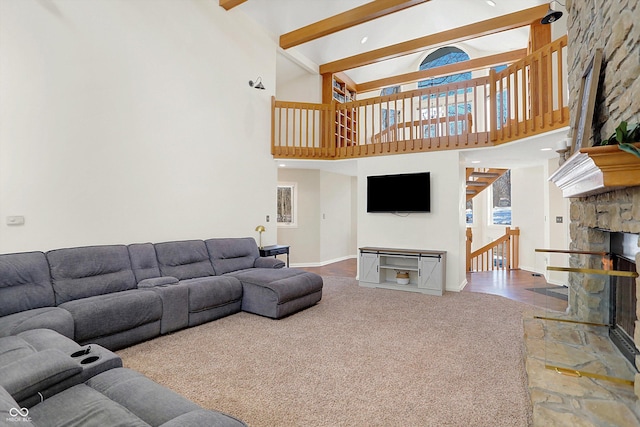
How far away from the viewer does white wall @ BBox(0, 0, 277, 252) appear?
10.2 ft

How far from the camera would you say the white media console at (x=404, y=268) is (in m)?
4.93

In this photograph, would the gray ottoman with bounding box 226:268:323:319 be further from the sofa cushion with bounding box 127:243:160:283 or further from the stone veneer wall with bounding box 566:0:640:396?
the stone veneer wall with bounding box 566:0:640:396

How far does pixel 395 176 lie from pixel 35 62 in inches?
190

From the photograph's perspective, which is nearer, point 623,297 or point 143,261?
point 623,297

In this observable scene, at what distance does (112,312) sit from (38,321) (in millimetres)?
503

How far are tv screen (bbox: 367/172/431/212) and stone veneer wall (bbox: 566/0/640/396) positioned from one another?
2359 millimetres

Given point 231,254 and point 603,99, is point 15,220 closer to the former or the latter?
point 231,254

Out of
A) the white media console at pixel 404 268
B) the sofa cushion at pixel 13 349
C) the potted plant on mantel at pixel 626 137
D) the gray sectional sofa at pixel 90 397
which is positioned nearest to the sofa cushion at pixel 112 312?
the sofa cushion at pixel 13 349

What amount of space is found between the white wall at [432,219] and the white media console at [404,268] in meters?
0.20

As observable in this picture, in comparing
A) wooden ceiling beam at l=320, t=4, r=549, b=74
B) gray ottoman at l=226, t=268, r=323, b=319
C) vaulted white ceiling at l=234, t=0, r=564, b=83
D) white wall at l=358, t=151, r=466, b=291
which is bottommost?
gray ottoman at l=226, t=268, r=323, b=319

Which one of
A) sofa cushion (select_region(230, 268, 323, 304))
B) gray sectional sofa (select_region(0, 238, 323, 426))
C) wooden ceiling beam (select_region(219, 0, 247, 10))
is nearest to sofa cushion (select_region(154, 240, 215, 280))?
Result: gray sectional sofa (select_region(0, 238, 323, 426))

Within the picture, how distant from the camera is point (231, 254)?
464cm

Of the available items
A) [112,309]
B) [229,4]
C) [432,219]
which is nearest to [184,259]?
[112,309]

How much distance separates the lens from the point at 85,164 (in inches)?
139
